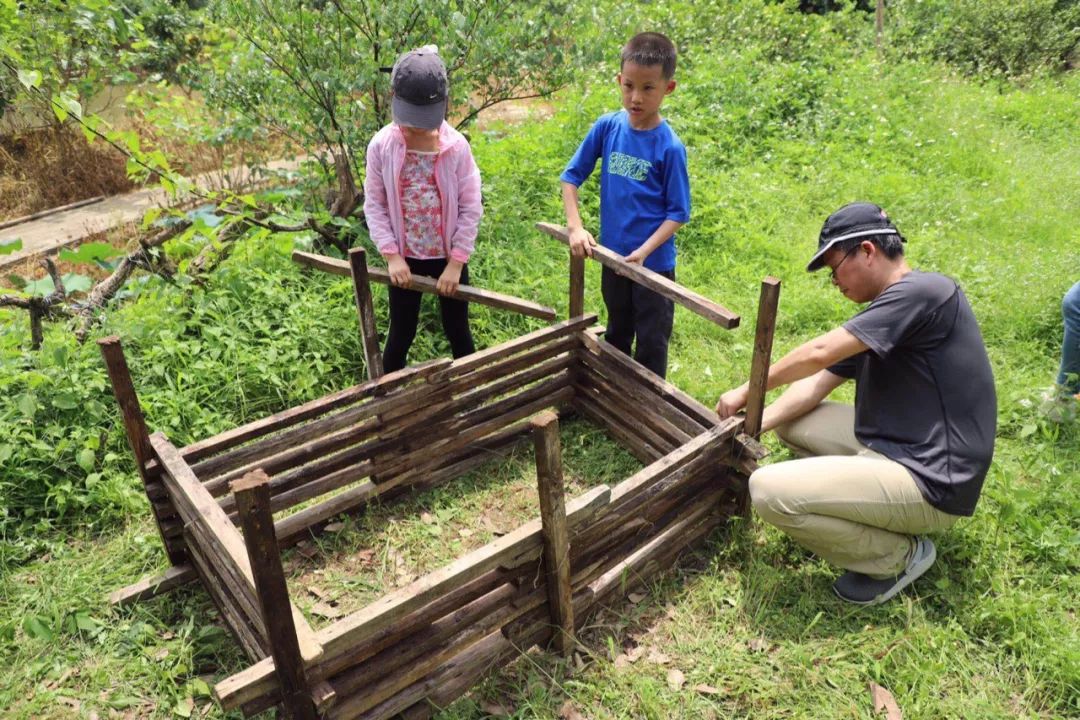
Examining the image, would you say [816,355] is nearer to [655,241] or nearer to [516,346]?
[655,241]

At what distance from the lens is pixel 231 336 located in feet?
13.1

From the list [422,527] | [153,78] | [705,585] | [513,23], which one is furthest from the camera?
[153,78]

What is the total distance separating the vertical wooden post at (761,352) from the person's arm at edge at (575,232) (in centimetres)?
96

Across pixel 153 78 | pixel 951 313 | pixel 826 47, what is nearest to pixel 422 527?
pixel 951 313

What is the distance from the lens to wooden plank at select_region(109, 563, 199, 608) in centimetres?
279

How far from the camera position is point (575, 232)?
345 cm

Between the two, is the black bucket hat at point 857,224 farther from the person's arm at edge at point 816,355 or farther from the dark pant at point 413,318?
the dark pant at point 413,318

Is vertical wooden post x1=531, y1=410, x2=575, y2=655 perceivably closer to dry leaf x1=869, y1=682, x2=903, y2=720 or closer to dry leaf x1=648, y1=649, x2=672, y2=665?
dry leaf x1=648, y1=649, x2=672, y2=665

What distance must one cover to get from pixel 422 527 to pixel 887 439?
204 centimetres

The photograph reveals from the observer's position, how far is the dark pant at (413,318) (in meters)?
3.50

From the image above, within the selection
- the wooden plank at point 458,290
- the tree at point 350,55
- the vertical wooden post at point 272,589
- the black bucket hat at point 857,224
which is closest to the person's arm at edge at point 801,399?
the black bucket hat at point 857,224

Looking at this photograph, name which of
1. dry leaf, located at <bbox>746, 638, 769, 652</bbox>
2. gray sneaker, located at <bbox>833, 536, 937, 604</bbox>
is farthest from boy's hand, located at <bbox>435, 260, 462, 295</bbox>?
gray sneaker, located at <bbox>833, 536, 937, 604</bbox>

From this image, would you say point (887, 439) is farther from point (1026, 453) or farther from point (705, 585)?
point (1026, 453)

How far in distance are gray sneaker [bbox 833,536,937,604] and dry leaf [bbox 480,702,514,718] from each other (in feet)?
4.56
